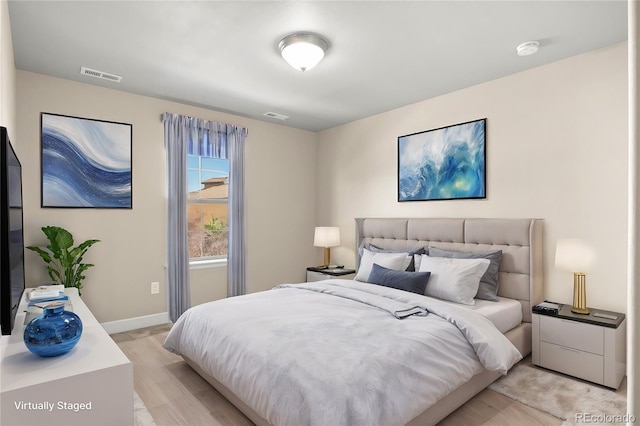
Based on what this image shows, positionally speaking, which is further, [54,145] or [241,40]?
[54,145]

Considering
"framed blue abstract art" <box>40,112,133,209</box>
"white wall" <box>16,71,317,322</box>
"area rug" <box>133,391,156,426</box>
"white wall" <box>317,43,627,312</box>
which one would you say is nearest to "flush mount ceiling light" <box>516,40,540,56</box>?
"white wall" <box>317,43,627,312</box>

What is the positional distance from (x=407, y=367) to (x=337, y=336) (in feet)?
1.41

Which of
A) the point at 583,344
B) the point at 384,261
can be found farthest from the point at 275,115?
the point at 583,344

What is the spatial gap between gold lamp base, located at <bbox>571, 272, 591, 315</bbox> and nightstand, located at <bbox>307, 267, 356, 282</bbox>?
8.01 ft

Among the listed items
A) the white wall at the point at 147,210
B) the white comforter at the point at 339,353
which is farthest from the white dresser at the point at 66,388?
the white wall at the point at 147,210

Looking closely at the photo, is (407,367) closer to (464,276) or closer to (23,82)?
(464,276)

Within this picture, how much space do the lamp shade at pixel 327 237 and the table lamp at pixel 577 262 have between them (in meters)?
2.62

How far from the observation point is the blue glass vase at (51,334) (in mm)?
1531

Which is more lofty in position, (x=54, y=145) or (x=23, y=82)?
(x=23, y=82)

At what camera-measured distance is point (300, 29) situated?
254cm

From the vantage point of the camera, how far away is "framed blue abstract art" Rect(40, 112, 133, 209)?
341cm

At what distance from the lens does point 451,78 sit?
3432mm

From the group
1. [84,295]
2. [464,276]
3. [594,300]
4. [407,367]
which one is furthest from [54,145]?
[594,300]

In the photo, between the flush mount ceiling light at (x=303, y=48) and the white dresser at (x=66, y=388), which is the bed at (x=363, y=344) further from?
the flush mount ceiling light at (x=303, y=48)
